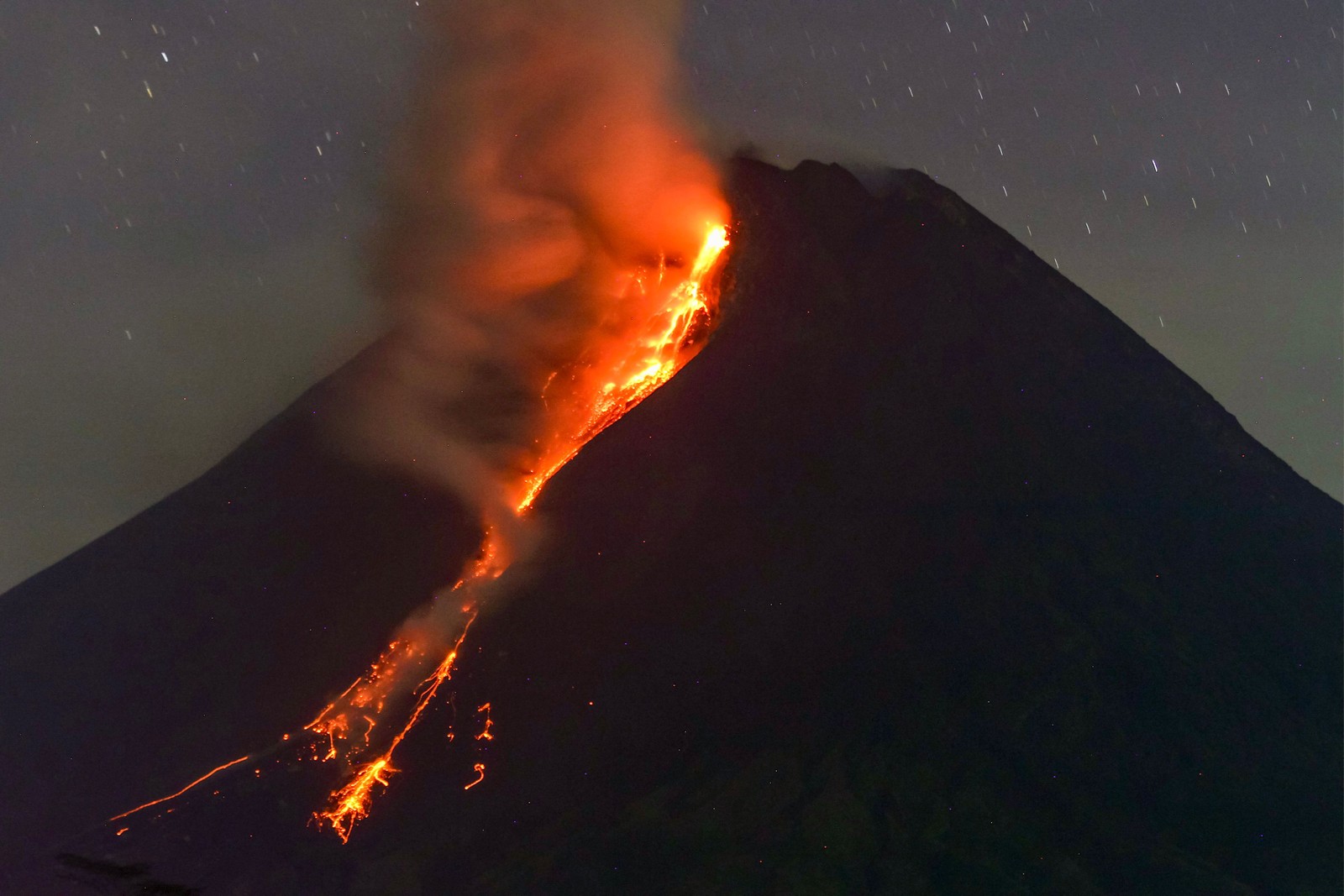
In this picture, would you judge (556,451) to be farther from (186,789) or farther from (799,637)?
(186,789)

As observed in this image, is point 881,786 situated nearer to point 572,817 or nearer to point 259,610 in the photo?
point 572,817

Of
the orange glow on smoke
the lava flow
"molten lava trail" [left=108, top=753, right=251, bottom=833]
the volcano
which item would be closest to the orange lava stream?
"molten lava trail" [left=108, top=753, right=251, bottom=833]

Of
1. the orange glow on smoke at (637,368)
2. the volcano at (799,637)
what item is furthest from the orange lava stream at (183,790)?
the orange glow on smoke at (637,368)

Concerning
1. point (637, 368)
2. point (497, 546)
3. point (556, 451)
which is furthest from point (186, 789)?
point (637, 368)

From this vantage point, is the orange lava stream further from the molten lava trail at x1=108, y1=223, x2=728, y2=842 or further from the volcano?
the volcano

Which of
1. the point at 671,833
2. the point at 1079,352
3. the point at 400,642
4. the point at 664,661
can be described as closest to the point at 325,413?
the point at 400,642
